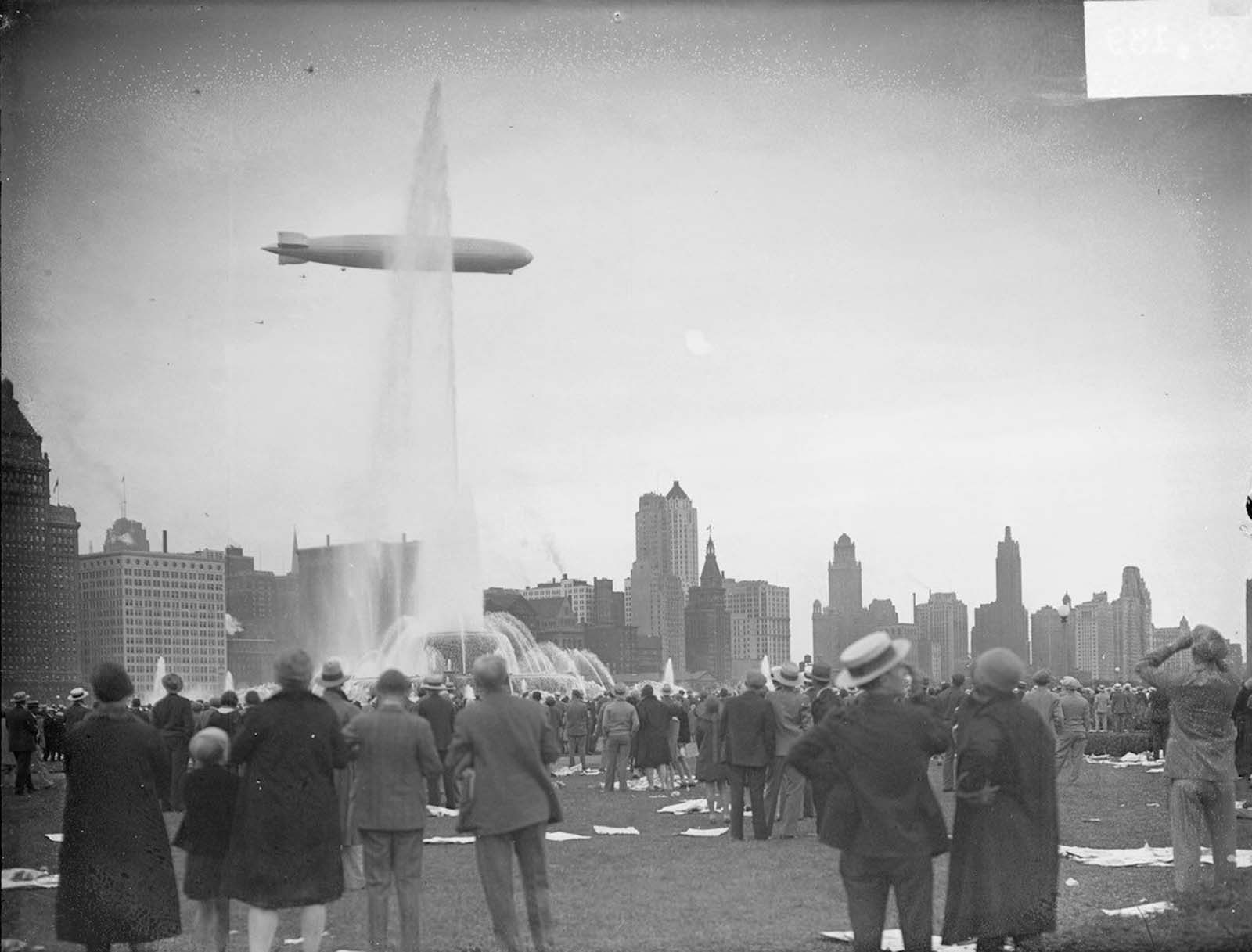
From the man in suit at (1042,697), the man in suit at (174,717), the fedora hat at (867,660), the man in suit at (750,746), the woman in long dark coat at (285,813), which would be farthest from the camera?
the man in suit at (1042,697)

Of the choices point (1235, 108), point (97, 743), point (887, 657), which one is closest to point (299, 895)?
point (97, 743)

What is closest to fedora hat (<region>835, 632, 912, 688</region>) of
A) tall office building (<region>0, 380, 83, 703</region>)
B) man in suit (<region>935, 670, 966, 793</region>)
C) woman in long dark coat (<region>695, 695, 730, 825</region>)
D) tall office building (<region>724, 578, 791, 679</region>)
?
tall office building (<region>0, 380, 83, 703</region>)

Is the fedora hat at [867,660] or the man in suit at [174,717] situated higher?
the fedora hat at [867,660]

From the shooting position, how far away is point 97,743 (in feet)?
28.0

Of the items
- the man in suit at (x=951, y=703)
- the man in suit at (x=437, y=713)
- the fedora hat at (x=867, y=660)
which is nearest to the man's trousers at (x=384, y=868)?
the fedora hat at (x=867, y=660)

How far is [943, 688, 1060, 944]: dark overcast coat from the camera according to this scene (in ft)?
25.7

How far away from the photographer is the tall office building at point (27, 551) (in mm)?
10922

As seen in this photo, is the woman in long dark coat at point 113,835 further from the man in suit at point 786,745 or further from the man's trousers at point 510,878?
the man in suit at point 786,745

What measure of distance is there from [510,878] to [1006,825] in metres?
3.03

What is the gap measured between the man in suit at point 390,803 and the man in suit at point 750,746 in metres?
6.29

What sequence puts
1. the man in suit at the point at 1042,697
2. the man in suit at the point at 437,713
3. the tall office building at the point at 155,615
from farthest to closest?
1. the tall office building at the point at 155,615
2. the man in suit at the point at 1042,697
3. the man in suit at the point at 437,713

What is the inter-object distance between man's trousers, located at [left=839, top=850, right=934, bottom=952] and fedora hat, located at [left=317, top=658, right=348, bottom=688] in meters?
4.58

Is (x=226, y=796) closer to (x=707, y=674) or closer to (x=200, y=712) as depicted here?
(x=200, y=712)

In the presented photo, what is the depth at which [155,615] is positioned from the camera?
30.0 metres
